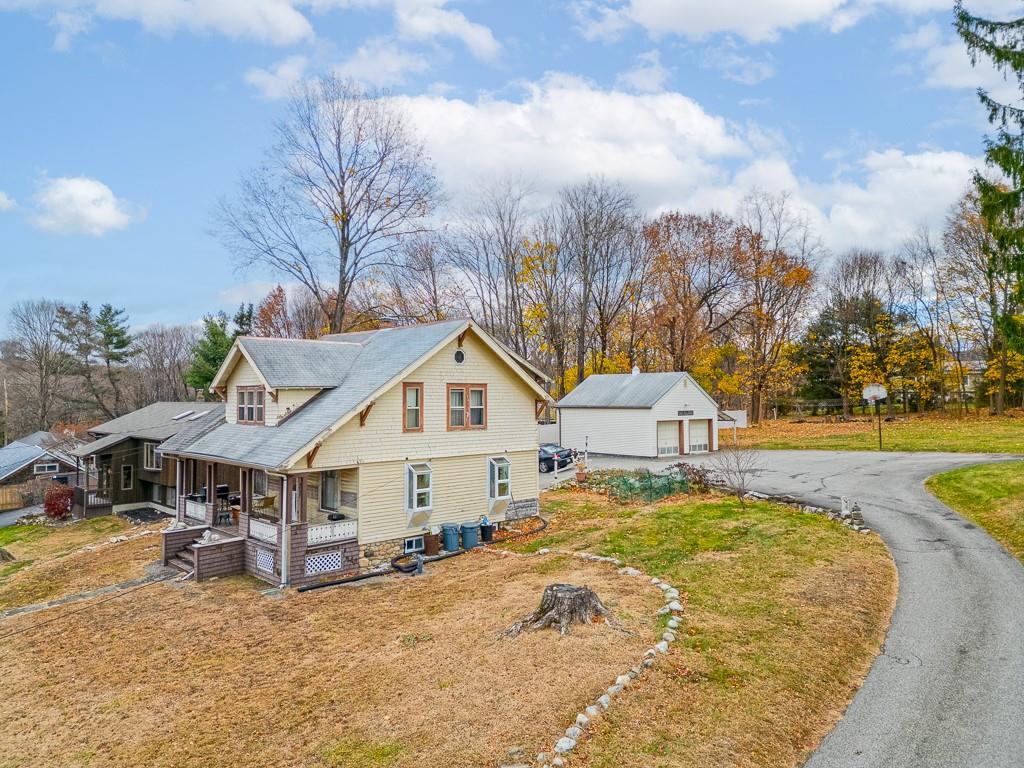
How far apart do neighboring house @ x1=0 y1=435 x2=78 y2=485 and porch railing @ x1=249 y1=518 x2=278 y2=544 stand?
2661cm

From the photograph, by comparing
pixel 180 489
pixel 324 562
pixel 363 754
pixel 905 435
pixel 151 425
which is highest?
pixel 151 425

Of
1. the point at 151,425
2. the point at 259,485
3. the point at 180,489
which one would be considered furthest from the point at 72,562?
the point at 151,425

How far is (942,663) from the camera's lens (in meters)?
9.32

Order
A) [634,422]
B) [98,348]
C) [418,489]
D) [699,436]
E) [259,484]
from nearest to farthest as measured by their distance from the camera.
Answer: [418,489], [259,484], [634,422], [699,436], [98,348]

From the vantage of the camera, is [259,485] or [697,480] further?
[697,480]

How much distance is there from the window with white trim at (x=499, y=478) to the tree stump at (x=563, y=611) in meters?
9.23

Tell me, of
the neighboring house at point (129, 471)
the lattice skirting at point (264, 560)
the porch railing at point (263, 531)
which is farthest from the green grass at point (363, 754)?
the neighboring house at point (129, 471)

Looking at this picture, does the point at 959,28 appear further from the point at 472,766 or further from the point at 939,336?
the point at 939,336

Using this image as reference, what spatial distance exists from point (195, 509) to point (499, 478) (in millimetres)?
10221

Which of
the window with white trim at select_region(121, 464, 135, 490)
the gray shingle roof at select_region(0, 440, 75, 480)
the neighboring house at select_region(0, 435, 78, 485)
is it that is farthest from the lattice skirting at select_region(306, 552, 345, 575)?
the gray shingle roof at select_region(0, 440, 75, 480)

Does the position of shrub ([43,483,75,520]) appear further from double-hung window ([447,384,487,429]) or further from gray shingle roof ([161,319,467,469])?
double-hung window ([447,384,487,429])

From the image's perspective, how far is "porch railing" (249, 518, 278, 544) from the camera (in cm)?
1662

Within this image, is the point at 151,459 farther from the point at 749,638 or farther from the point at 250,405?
the point at 749,638

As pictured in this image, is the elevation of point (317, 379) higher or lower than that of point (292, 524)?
higher
